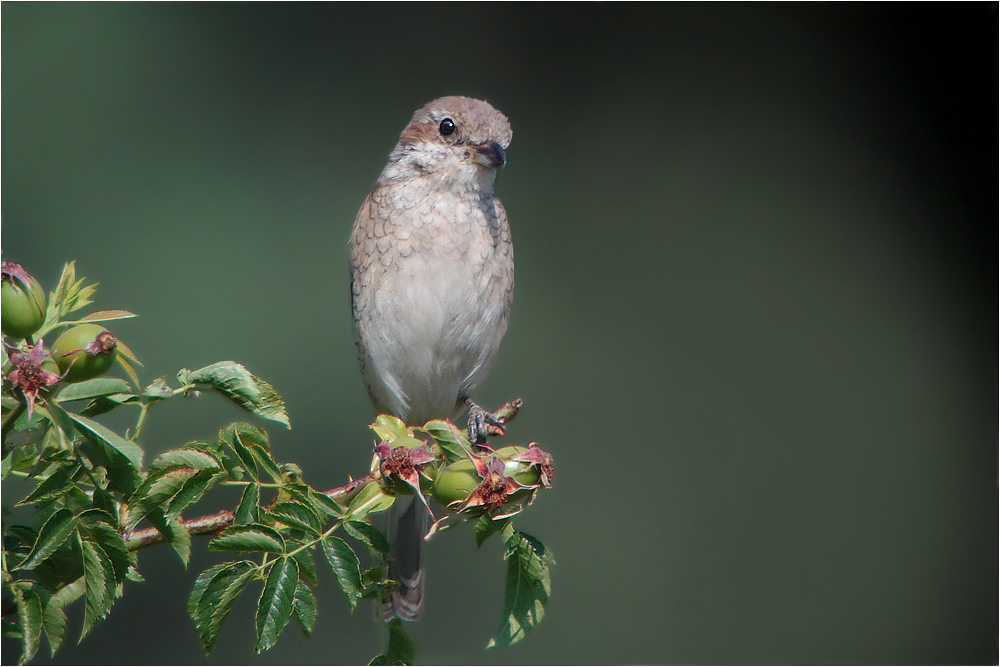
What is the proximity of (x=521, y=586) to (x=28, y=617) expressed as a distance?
20.8 inches

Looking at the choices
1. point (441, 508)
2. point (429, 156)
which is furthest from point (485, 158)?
point (441, 508)

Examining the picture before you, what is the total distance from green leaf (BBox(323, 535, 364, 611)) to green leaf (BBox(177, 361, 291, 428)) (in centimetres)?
15

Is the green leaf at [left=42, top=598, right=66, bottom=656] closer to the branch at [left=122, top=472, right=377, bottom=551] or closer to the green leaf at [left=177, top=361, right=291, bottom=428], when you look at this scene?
the branch at [left=122, top=472, right=377, bottom=551]

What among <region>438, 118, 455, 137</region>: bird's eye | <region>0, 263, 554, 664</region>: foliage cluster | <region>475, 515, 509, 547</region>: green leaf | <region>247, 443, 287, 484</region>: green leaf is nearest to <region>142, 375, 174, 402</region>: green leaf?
<region>0, 263, 554, 664</region>: foliage cluster

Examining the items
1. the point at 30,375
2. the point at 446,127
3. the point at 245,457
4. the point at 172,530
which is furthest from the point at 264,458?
the point at 446,127

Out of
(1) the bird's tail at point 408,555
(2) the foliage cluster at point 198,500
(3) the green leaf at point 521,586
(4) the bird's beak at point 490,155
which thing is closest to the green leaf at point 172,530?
(2) the foliage cluster at point 198,500

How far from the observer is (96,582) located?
2.64ft

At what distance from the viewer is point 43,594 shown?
0.85 metres

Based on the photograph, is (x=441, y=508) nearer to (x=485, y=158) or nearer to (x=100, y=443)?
(x=100, y=443)

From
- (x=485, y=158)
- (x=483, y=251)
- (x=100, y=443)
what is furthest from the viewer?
(x=483, y=251)

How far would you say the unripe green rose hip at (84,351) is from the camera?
2.73ft

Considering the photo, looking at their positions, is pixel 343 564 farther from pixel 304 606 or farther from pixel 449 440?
pixel 449 440

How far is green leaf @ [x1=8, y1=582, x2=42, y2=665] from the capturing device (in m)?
0.82

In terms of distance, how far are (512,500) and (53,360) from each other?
20.3 inches
